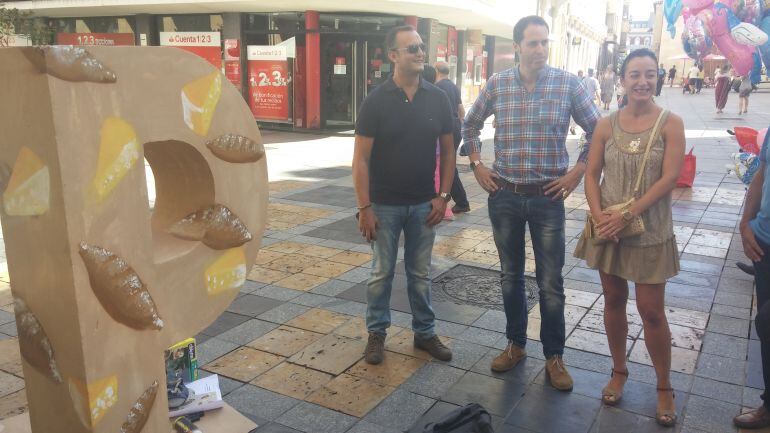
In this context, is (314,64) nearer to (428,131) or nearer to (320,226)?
(320,226)

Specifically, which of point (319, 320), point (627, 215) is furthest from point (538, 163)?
point (319, 320)

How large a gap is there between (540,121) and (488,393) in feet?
5.00

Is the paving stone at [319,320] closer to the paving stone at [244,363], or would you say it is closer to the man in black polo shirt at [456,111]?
the paving stone at [244,363]

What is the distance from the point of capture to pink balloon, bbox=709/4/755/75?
7168 millimetres

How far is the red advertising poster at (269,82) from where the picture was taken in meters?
17.0

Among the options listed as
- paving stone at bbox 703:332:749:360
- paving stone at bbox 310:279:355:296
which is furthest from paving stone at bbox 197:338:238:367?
paving stone at bbox 703:332:749:360

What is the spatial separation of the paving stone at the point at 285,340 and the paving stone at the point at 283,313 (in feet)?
0.49

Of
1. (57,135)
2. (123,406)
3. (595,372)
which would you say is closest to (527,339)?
(595,372)

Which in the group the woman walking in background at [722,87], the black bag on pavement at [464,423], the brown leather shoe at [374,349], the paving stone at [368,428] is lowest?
the paving stone at [368,428]

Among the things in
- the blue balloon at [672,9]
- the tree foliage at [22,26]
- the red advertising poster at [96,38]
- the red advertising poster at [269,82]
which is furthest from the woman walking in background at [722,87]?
the tree foliage at [22,26]

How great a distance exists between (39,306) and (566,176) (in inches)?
103

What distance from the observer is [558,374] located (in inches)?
141

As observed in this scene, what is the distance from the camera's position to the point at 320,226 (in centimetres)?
729

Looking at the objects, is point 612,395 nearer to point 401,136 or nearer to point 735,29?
point 401,136
